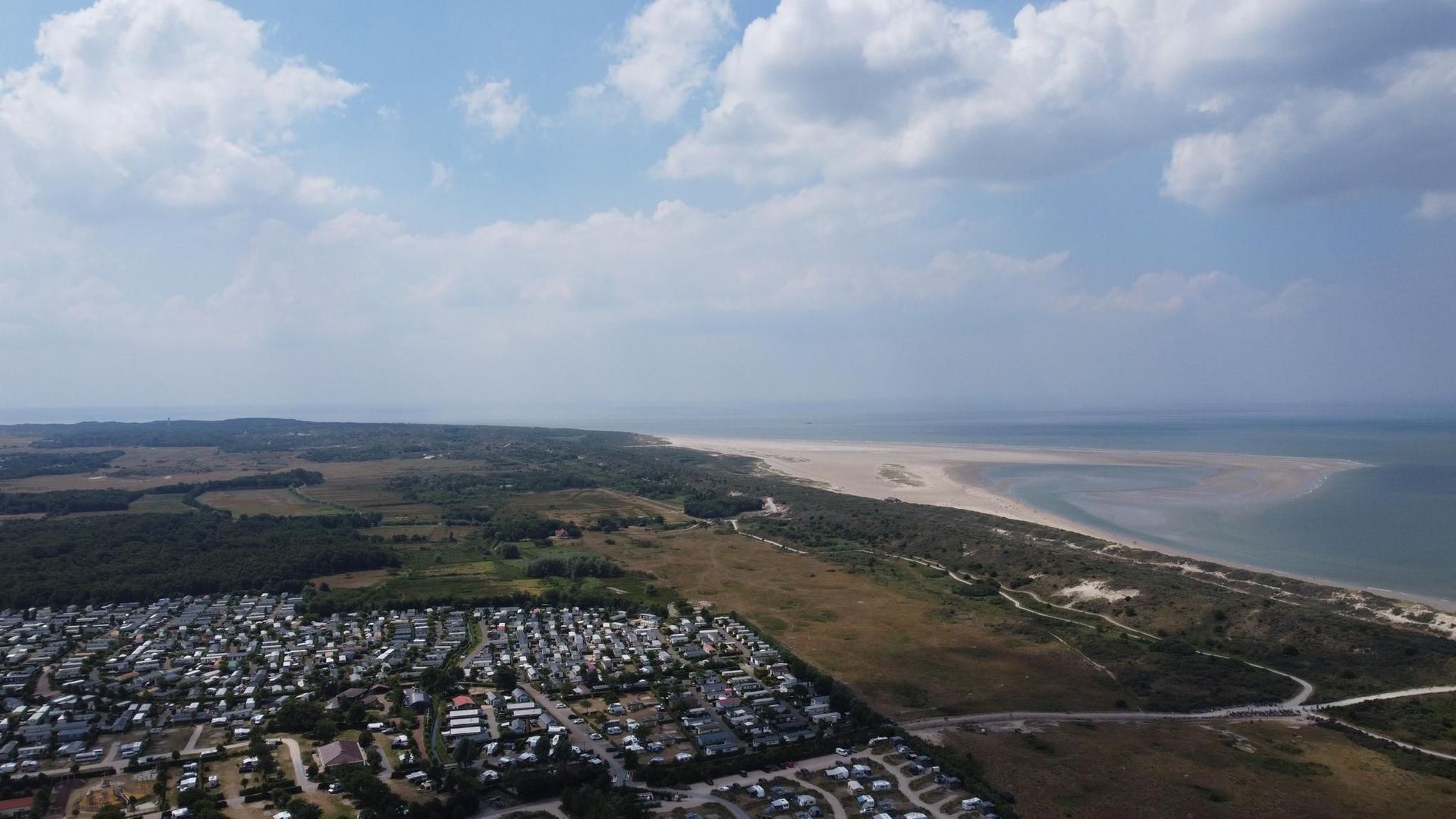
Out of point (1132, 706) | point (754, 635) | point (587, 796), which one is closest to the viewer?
point (587, 796)

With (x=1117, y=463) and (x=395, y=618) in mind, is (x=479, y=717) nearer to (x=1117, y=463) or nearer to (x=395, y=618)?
(x=395, y=618)

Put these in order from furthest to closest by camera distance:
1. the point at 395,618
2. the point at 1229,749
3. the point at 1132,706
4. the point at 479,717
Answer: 1. the point at 395,618
2. the point at 1132,706
3. the point at 479,717
4. the point at 1229,749

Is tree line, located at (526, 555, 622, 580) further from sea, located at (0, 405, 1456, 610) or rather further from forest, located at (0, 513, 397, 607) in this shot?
sea, located at (0, 405, 1456, 610)

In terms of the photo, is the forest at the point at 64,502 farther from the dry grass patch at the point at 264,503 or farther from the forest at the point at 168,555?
the forest at the point at 168,555

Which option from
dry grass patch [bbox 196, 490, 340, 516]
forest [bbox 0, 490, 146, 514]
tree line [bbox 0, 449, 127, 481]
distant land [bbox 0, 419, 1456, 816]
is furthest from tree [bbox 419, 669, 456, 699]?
tree line [bbox 0, 449, 127, 481]

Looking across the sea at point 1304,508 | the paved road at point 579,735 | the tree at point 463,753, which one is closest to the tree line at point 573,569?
the paved road at point 579,735

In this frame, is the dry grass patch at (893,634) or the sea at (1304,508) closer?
the dry grass patch at (893,634)

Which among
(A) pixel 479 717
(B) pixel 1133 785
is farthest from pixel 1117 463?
(A) pixel 479 717
